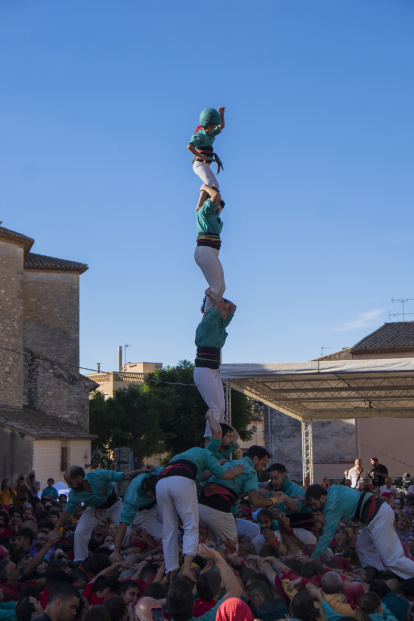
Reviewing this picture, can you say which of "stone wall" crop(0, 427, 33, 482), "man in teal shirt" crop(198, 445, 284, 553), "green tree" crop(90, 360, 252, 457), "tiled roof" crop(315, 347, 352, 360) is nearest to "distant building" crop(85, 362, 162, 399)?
"green tree" crop(90, 360, 252, 457)

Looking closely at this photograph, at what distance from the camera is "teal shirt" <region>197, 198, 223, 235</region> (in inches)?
430

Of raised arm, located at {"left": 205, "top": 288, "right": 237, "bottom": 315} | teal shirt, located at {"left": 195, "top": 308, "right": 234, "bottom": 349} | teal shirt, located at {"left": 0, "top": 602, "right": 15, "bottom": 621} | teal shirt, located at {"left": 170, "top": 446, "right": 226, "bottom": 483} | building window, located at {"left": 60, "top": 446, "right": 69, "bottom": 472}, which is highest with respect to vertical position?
raised arm, located at {"left": 205, "top": 288, "right": 237, "bottom": 315}

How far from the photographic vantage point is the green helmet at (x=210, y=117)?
36.4ft

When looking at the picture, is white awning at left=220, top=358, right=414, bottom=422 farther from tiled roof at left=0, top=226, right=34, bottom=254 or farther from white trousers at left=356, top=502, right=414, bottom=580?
tiled roof at left=0, top=226, right=34, bottom=254

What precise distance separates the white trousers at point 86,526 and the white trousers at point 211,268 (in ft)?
9.96

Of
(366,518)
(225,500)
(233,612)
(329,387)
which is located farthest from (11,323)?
(233,612)

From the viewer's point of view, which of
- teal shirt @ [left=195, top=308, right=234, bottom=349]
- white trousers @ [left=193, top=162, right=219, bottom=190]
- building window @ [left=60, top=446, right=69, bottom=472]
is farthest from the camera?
building window @ [left=60, top=446, right=69, bottom=472]

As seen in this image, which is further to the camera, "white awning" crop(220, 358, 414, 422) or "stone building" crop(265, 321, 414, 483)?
"stone building" crop(265, 321, 414, 483)

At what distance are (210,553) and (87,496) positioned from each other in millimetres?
3924

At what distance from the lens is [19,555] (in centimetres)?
859

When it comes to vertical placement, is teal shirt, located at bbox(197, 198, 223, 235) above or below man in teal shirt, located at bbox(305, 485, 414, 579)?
above

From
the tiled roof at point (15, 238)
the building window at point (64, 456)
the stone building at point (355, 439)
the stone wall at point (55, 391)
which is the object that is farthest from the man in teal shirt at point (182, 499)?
the stone building at point (355, 439)

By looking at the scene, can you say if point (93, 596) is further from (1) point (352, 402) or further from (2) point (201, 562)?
(1) point (352, 402)

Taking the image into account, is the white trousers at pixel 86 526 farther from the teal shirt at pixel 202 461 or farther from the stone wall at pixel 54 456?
the stone wall at pixel 54 456
